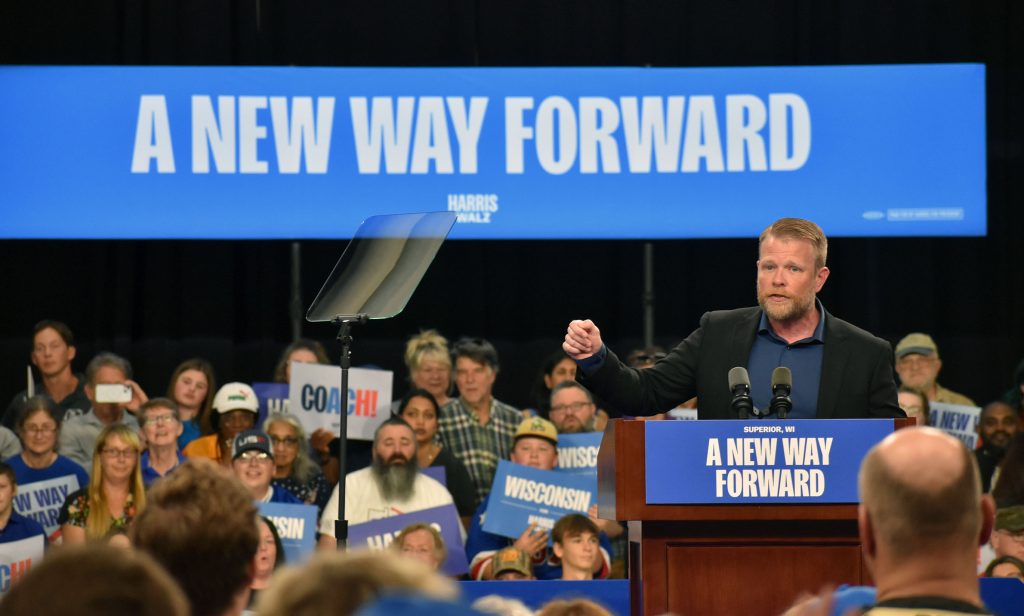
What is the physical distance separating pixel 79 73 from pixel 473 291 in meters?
2.84

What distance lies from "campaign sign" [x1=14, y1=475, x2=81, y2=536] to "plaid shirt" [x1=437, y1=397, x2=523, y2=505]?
1.77 meters

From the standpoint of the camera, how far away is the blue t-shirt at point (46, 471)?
6.52 m

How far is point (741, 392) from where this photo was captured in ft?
11.0

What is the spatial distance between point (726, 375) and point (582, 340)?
0.47 meters

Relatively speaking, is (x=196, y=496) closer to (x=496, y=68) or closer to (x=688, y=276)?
(x=496, y=68)

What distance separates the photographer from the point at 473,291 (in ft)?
30.9

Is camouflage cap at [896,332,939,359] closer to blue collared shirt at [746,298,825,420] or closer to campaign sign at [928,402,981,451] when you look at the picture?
campaign sign at [928,402,981,451]

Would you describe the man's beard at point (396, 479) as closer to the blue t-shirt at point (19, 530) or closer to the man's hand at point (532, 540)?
the man's hand at point (532, 540)

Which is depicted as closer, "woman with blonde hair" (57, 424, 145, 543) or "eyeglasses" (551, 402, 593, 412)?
"woman with blonde hair" (57, 424, 145, 543)

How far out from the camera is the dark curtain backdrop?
9.08 m

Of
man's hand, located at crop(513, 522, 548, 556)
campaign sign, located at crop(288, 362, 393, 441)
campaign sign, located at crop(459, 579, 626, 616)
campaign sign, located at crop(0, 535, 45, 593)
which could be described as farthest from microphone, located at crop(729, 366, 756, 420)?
campaign sign, located at crop(288, 362, 393, 441)

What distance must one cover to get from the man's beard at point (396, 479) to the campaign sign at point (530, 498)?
354 mm

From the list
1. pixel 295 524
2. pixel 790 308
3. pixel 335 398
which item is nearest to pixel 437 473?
pixel 335 398
